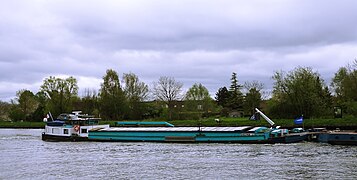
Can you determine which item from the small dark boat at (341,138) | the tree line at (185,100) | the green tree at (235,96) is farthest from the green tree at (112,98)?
the small dark boat at (341,138)

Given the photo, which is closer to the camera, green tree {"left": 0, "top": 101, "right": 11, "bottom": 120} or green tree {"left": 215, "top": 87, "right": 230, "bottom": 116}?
green tree {"left": 215, "top": 87, "right": 230, "bottom": 116}

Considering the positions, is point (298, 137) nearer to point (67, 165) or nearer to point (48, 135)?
point (67, 165)

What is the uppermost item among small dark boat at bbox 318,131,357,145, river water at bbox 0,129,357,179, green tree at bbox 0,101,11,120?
green tree at bbox 0,101,11,120

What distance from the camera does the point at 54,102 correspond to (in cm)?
10588

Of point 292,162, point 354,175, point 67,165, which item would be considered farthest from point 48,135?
point 354,175

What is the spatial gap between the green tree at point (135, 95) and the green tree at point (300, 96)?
3325 cm

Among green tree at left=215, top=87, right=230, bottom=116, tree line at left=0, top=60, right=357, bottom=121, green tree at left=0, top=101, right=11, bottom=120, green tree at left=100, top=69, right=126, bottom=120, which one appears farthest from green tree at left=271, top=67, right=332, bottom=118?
green tree at left=0, top=101, right=11, bottom=120

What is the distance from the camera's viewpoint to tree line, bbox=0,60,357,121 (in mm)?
75500

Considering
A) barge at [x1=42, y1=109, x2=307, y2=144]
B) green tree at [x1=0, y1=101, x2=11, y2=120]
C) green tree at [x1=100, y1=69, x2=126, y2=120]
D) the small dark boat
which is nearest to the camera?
the small dark boat

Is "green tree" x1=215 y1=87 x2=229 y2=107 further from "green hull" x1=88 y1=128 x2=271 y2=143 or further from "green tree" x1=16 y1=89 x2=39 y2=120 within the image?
"green hull" x1=88 y1=128 x2=271 y2=143

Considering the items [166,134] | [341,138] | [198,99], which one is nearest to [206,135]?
[166,134]

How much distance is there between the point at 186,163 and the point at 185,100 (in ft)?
235

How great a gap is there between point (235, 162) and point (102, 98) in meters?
71.8

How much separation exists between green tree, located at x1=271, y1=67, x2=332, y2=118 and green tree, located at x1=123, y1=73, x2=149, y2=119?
33254 millimetres
